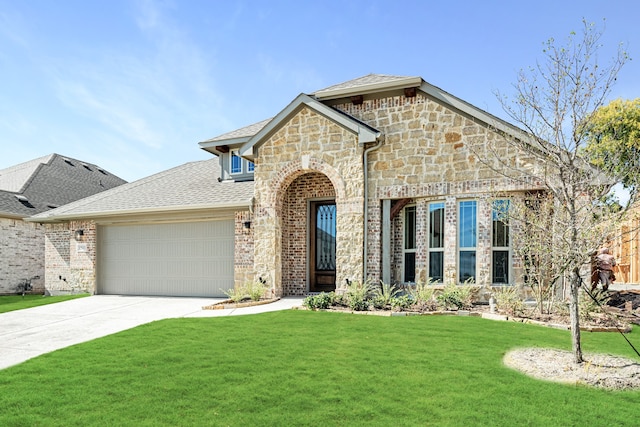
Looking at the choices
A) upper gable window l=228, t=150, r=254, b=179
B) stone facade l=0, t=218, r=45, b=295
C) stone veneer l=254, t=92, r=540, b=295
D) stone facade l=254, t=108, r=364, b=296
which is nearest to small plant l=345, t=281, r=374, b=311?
stone veneer l=254, t=92, r=540, b=295

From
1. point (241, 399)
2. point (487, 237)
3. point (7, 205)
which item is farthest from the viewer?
point (7, 205)

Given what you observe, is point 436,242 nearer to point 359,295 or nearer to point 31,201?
point 359,295

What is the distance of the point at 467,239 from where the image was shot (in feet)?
35.2

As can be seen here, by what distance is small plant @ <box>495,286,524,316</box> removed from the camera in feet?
29.3

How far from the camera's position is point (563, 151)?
5949 mm

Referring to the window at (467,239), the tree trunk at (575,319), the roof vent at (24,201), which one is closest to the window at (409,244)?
the window at (467,239)

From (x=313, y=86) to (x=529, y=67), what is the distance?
7774mm

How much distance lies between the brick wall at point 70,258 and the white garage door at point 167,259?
0.32 m

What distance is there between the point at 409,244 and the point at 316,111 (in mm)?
4506

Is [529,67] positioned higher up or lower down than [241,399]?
higher up

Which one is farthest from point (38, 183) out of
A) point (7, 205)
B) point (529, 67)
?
point (529, 67)

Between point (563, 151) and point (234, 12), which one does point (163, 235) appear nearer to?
point (234, 12)

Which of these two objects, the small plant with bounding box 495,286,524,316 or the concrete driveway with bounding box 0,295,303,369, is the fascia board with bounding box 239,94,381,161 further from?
the small plant with bounding box 495,286,524,316

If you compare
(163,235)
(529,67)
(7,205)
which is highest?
(529,67)
